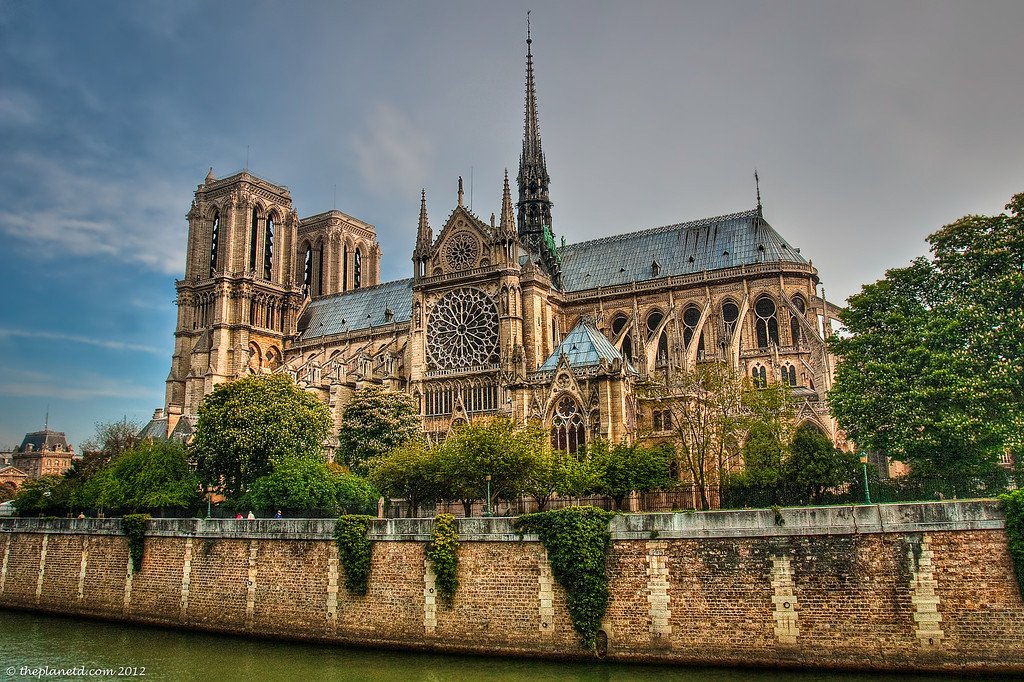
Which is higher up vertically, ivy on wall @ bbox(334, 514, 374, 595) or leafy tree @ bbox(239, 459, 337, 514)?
leafy tree @ bbox(239, 459, 337, 514)

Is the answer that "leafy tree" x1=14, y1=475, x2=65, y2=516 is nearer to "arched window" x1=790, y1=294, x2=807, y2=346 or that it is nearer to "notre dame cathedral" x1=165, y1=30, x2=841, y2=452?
"notre dame cathedral" x1=165, y1=30, x2=841, y2=452

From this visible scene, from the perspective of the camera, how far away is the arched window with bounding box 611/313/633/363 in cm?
6325

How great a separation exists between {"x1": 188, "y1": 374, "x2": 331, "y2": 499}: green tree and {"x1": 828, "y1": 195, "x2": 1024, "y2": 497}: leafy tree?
2661 cm

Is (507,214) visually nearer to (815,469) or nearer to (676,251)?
(676,251)

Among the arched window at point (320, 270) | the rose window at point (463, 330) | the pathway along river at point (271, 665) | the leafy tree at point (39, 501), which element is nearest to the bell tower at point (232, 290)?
the arched window at point (320, 270)

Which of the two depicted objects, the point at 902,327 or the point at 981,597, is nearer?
the point at 981,597

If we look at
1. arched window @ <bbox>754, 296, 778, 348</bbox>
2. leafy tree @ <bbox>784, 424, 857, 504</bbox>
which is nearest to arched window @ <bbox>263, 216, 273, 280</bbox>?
arched window @ <bbox>754, 296, 778, 348</bbox>

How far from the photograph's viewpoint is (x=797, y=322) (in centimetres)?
5741

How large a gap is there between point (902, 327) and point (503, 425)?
1714 centimetres

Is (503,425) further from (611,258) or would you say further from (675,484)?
(611,258)

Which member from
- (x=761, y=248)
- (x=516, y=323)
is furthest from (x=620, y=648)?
(x=761, y=248)

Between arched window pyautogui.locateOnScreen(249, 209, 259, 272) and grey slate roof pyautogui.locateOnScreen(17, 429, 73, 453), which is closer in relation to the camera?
arched window pyautogui.locateOnScreen(249, 209, 259, 272)

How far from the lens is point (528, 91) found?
76.6 meters

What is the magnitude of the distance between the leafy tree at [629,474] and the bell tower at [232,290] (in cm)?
5069
